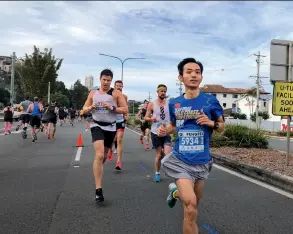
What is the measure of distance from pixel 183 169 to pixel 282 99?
5917 mm

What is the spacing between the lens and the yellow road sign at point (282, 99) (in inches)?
344

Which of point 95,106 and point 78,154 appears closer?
point 95,106

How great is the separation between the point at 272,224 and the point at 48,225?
2704mm

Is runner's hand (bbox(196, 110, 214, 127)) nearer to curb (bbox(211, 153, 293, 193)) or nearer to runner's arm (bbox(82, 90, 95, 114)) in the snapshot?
runner's arm (bbox(82, 90, 95, 114))

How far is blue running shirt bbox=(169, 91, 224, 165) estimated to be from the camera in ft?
12.1

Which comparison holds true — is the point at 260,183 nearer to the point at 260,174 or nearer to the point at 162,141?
the point at 260,174

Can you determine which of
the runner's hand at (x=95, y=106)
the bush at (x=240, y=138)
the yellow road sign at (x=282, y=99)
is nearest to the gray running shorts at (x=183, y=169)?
the runner's hand at (x=95, y=106)

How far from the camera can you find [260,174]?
25.7 feet

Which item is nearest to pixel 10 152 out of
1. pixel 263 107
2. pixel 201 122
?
pixel 201 122


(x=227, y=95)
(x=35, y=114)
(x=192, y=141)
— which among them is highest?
(x=227, y=95)

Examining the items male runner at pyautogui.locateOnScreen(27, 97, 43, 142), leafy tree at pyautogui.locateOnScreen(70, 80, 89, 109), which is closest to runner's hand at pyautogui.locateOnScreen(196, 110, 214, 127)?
male runner at pyautogui.locateOnScreen(27, 97, 43, 142)

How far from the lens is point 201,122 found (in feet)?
11.8

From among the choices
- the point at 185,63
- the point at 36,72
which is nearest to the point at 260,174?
the point at 185,63

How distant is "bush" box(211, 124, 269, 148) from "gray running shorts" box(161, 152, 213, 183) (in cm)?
924
